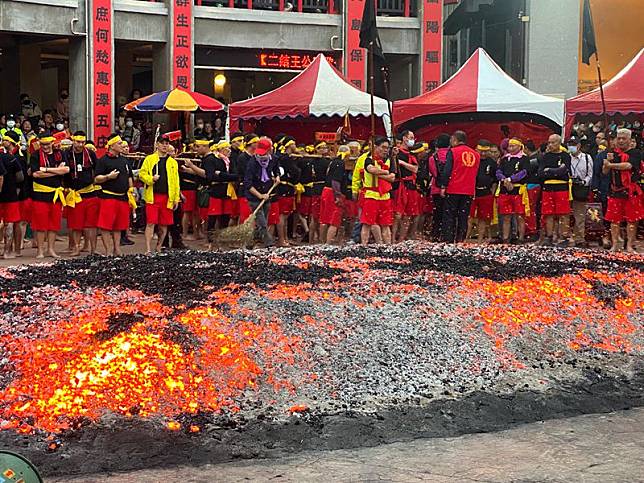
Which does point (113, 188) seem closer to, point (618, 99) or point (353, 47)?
point (618, 99)

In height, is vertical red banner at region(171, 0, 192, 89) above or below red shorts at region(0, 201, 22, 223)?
above

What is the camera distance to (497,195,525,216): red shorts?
51.1 feet

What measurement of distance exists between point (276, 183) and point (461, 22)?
16.9 meters

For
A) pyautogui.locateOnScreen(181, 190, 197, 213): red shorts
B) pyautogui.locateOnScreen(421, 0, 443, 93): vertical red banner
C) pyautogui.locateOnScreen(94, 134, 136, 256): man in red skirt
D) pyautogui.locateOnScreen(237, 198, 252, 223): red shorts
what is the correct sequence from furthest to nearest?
pyautogui.locateOnScreen(421, 0, 443, 93): vertical red banner < pyautogui.locateOnScreen(181, 190, 197, 213): red shorts < pyautogui.locateOnScreen(237, 198, 252, 223): red shorts < pyautogui.locateOnScreen(94, 134, 136, 256): man in red skirt

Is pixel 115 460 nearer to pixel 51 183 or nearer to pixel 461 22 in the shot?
pixel 51 183

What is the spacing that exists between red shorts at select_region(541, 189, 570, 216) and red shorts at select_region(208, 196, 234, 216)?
4.66m

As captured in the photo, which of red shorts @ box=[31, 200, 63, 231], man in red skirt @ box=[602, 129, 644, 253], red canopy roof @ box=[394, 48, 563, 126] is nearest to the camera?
red shorts @ box=[31, 200, 63, 231]

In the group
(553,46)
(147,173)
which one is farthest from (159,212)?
(553,46)

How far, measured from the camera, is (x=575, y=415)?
6.20m

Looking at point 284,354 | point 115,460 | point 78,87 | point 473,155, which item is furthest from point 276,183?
point 78,87

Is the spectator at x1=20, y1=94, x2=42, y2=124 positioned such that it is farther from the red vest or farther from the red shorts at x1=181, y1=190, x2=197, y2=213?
the red vest

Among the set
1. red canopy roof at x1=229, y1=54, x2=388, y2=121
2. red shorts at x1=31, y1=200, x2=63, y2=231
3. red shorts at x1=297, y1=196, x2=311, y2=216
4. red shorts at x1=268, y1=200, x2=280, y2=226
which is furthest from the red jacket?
red shorts at x1=31, y1=200, x2=63, y2=231

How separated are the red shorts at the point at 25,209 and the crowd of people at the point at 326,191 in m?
0.03

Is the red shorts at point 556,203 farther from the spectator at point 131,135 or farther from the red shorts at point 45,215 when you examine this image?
the spectator at point 131,135
